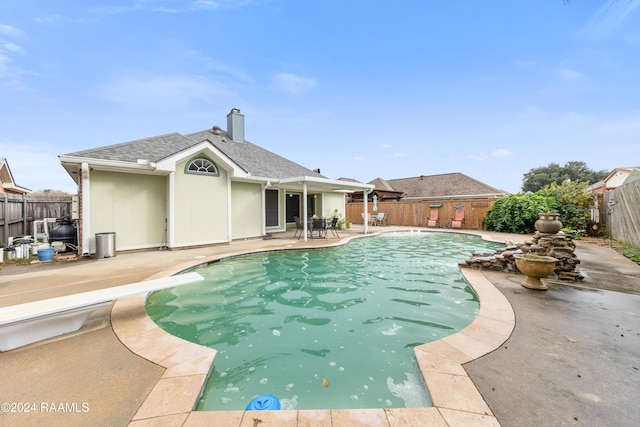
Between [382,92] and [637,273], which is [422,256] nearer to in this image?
[637,273]

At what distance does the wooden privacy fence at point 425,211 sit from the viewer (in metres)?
14.8

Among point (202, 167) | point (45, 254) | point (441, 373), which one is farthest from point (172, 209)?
point (441, 373)

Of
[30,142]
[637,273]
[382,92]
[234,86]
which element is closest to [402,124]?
[382,92]

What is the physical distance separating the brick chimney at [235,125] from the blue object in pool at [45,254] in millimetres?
10262

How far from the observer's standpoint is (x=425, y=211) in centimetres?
1708

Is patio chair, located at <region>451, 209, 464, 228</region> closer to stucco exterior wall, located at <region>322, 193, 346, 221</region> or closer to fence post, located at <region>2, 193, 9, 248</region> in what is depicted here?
stucco exterior wall, located at <region>322, 193, 346, 221</region>

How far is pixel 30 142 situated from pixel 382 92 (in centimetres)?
2316

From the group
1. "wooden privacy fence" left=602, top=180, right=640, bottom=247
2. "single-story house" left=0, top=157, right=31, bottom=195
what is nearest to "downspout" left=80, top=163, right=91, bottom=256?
"single-story house" left=0, top=157, right=31, bottom=195

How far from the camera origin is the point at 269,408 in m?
1.81

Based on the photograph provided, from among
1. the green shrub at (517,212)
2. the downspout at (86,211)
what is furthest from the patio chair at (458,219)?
the downspout at (86,211)

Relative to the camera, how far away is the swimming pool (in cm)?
221

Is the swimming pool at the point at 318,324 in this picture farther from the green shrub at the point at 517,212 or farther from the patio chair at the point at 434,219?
the patio chair at the point at 434,219

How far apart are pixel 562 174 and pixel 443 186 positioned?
2151cm

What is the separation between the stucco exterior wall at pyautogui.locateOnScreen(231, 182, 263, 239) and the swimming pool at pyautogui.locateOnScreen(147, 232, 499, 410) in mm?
3975
